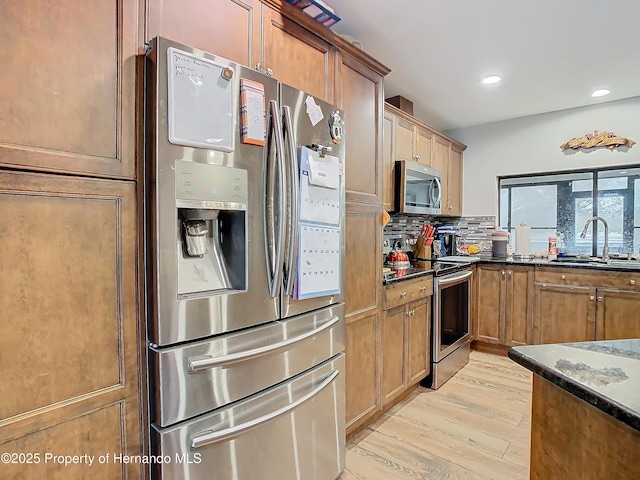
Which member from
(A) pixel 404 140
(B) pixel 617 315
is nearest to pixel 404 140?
(A) pixel 404 140

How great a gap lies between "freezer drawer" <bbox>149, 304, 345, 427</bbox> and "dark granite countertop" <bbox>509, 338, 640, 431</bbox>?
83cm

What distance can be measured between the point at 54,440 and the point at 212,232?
75 centimetres

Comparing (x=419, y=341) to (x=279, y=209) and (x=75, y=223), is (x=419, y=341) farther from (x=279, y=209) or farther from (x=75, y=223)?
(x=75, y=223)

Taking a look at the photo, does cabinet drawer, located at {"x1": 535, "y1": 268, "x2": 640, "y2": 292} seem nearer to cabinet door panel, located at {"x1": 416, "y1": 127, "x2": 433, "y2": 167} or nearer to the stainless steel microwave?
the stainless steel microwave

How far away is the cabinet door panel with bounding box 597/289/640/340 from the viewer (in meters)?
2.95

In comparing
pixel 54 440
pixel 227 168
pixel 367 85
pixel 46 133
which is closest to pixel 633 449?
pixel 227 168

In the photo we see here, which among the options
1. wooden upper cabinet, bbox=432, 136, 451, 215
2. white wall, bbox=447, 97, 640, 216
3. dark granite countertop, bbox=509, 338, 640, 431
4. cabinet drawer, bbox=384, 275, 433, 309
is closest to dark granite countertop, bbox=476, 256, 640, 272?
wooden upper cabinet, bbox=432, 136, 451, 215

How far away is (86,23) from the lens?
3.34 ft

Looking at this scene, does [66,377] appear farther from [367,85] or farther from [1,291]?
[367,85]

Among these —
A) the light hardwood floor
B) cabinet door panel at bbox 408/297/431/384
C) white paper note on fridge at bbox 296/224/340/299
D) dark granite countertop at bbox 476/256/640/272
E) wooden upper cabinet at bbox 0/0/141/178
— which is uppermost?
wooden upper cabinet at bbox 0/0/141/178

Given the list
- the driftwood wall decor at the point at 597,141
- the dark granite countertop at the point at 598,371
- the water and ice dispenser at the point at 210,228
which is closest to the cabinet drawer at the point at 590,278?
the driftwood wall decor at the point at 597,141

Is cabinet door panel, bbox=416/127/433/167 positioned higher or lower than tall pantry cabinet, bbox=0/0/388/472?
higher

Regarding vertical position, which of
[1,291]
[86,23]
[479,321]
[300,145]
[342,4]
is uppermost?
[342,4]

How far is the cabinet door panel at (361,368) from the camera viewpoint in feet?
6.54
